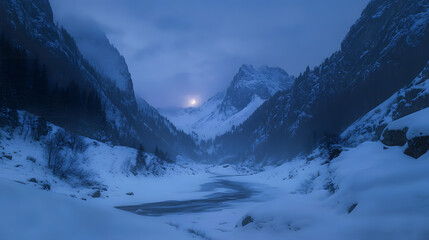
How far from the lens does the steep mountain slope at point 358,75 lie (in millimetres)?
76062

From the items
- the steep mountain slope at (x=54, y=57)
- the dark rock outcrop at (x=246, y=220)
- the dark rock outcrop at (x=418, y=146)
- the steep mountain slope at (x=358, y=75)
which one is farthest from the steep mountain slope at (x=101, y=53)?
the dark rock outcrop at (x=418, y=146)

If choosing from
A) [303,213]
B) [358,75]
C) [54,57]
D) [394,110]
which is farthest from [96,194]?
[358,75]

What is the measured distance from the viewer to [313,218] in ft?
25.9

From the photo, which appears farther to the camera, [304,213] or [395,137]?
[395,137]

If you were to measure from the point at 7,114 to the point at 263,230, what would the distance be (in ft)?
148

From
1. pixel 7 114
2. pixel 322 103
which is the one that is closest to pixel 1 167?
pixel 7 114

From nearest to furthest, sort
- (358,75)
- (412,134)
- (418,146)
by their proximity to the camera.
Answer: (418,146), (412,134), (358,75)

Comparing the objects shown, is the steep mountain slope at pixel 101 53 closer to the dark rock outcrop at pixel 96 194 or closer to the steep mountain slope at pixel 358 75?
the steep mountain slope at pixel 358 75

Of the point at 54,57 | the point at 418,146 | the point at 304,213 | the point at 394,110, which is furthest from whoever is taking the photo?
the point at 54,57

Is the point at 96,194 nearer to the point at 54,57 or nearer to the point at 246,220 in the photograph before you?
the point at 246,220

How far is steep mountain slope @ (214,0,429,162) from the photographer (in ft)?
250

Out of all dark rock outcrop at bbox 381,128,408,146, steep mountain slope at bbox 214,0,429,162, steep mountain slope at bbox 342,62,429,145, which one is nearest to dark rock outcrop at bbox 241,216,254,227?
dark rock outcrop at bbox 381,128,408,146

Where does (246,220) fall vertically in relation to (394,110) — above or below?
below

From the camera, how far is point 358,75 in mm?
96375
